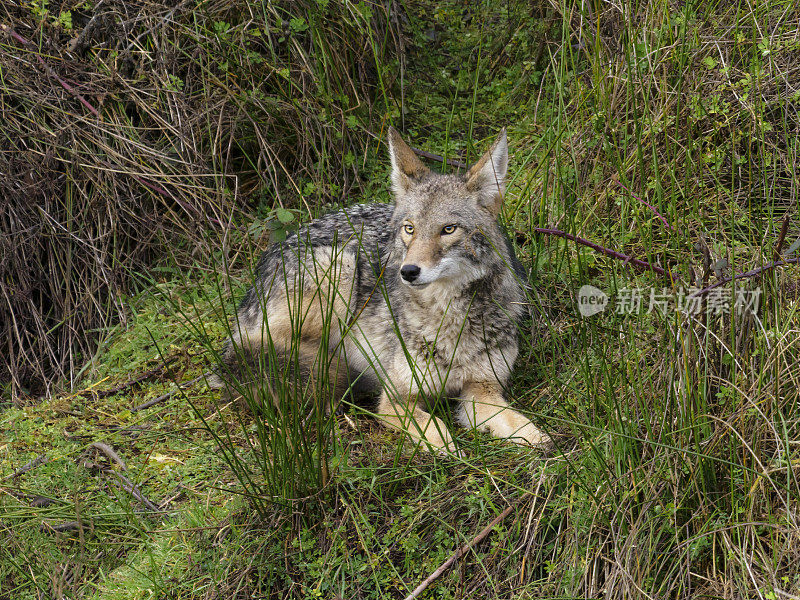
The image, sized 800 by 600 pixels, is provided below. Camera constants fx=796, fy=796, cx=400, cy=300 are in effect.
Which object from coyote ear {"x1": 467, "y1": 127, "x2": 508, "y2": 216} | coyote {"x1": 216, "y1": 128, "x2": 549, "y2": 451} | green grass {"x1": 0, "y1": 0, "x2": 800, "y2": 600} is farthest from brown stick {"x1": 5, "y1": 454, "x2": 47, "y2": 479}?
coyote ear {"x1": 467, "y1": 127, "x2": 508, "y2": 216}

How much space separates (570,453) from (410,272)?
1132 millimetres

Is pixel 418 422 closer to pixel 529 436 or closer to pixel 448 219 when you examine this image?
pixel 529 436

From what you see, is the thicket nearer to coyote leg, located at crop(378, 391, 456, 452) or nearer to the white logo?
coyote leg, located at crop(378, 391, 456, 452)

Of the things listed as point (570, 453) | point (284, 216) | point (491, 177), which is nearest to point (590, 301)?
point (570, 453)

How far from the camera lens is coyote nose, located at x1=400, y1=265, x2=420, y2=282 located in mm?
3713

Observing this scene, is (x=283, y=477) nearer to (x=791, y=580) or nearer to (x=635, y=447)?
(x=635, y=447)

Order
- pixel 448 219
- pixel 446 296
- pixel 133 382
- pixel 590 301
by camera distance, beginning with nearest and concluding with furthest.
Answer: pixel 590 301 → pixel 448 219 → pixel 446 296 → pixel 133 382

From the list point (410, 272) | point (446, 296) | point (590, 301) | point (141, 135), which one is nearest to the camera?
point (590, 301)

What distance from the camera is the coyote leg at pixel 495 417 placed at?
3.81 meters

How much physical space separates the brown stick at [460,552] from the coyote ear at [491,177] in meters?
1.68

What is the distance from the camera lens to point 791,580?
2488 mm

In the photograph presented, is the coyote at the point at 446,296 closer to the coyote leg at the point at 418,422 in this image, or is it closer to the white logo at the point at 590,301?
the coyote leg at the point at 418,422

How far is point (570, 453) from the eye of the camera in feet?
10.2

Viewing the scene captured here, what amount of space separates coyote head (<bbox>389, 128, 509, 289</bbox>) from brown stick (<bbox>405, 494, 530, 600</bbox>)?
117cm
